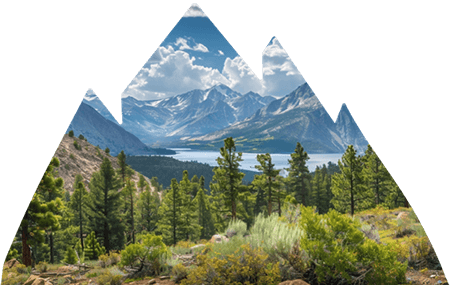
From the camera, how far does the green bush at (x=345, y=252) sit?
4.91m

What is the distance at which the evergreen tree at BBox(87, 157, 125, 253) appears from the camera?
27234 mm

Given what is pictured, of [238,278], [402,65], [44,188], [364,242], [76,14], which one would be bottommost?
[238,278]

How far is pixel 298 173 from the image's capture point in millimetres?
37500

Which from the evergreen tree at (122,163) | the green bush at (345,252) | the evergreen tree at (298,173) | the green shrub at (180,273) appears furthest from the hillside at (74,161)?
the green bush at (345,252)

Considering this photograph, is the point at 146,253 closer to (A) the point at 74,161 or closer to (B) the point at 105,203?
(B) the point at 105,203

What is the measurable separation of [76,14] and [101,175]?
28827mm

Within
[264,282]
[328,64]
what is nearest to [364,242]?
[264,282]

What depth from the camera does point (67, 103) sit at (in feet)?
3.96

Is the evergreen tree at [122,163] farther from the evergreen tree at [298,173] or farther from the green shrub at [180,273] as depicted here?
the green shrub at [180,273]

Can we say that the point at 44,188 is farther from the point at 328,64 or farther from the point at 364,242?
the point at 328,64

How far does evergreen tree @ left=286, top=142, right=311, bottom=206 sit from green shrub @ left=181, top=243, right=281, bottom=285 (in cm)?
3122

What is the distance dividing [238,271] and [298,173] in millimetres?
33929

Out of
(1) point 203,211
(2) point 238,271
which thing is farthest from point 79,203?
(2) point 238,271

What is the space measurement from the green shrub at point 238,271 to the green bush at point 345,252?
95cm
